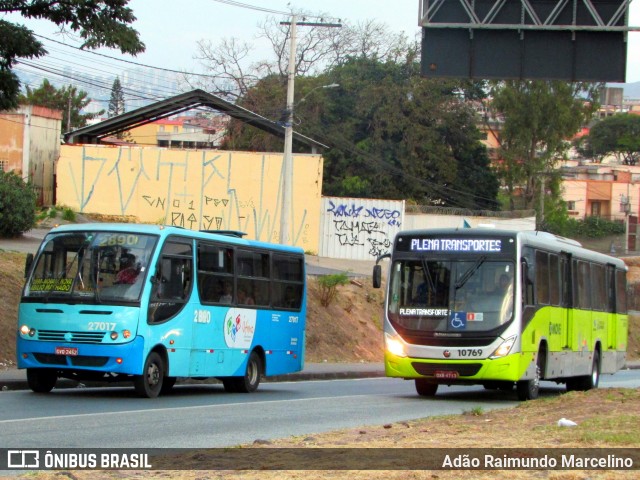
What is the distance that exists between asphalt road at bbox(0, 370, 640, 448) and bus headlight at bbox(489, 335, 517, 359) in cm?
84

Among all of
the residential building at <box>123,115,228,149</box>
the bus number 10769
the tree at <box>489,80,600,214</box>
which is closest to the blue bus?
the bus number 10769

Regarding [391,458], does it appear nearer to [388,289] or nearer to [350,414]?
[350,414]

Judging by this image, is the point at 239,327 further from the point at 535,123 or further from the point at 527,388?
the point at 535,123

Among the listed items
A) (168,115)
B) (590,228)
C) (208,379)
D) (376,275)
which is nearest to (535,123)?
(590,228)

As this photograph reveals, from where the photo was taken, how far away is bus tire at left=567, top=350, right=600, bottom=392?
73.1 feet

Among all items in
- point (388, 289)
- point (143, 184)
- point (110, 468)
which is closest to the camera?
point (110, 468)

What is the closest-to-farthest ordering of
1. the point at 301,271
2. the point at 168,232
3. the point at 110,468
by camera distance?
the point at 110,468
the point at 168,232
the point at 301,271

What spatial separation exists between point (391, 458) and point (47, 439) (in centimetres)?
396

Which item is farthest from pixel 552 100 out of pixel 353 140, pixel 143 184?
pixel 143 184

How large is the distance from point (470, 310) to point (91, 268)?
6.13 m

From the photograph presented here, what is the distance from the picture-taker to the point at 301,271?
21.5 m

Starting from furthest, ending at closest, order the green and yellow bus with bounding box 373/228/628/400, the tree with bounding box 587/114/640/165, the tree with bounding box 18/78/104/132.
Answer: the tree with bounding box 587/114/640/165 → the tree with bounding box 18/78/104/132 → the green and yellow bus with bounding box 373/228/628/400

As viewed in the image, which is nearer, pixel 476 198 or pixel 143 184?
pixel 143 184

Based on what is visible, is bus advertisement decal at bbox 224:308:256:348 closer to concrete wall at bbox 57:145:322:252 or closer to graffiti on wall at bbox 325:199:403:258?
concrete wall at bbox 57:145:322:252
